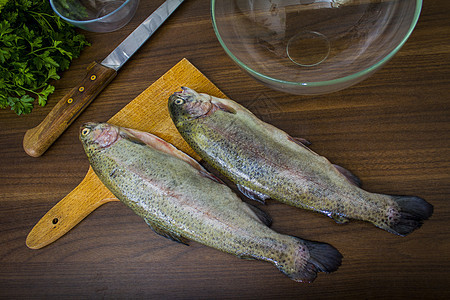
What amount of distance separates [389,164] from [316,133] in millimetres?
239

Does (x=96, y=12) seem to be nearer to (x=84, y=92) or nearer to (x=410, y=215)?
(x=84, y=92)

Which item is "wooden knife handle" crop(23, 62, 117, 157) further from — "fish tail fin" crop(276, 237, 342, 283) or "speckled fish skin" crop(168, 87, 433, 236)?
"fish tail fin" crop(276, 237, 342, 283)

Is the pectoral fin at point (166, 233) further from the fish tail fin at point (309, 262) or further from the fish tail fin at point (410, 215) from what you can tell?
the fish tail fin at point (410, 215)

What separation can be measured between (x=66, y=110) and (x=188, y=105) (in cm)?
49

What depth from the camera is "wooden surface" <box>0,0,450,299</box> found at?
104cm

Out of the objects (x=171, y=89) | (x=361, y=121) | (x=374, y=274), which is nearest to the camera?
(x=374, y=274)

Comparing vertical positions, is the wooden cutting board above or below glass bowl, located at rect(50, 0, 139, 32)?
below

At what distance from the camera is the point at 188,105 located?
3.60ft

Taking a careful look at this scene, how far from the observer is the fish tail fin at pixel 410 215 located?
98 centimetres

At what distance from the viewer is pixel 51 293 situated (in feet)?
4.00

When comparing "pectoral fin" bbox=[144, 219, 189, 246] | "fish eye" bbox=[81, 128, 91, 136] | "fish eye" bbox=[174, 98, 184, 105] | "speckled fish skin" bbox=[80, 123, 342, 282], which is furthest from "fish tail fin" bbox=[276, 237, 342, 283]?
"fish eye" bbox=[81, 128, 91, 136]

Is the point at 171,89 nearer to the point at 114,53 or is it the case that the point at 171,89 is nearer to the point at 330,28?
Result: the point at 114,53

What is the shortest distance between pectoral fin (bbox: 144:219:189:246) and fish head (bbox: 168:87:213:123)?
33 cm

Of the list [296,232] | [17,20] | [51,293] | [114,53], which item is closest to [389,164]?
[296,232]
